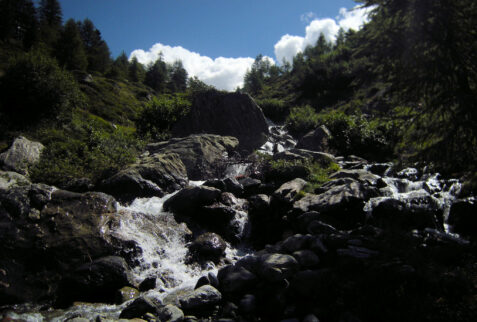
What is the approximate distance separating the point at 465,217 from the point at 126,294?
9386 millimetres

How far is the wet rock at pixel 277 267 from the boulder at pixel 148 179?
6240 millimetres

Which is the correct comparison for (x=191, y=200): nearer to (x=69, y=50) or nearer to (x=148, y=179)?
(x=148, y=179)

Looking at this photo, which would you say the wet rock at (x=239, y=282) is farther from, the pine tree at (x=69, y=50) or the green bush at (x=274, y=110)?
the pine tree at (x=69, y=50)

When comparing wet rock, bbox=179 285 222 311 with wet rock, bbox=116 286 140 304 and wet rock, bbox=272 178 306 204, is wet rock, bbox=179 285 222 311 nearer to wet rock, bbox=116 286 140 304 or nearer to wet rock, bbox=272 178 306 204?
wet rock, bbox=116 286 140 304

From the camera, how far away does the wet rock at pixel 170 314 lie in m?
5.08

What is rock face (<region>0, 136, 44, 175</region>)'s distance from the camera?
10.9 metres

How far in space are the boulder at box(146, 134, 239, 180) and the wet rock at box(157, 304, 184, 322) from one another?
8.59 meters

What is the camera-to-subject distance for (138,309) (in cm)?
533

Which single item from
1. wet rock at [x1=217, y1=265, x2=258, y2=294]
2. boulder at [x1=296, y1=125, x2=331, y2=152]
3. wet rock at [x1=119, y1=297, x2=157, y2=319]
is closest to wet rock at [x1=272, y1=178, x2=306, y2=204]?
wet rock at [x1=217, y1=265, x2=258, y2=294]

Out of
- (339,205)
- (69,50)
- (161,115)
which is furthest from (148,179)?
(69,50)

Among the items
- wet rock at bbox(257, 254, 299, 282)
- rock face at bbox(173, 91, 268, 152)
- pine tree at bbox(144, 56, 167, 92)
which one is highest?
pine tree at bbox(144, 56, 167, 92)

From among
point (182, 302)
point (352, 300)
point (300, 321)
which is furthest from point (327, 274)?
point (182, 302)

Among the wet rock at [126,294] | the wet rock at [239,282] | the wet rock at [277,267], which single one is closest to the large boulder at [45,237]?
the wet rock at [126,294]

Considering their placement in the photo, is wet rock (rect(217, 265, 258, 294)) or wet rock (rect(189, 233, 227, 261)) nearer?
wet rock (rect(217, 265, 258, 294))
